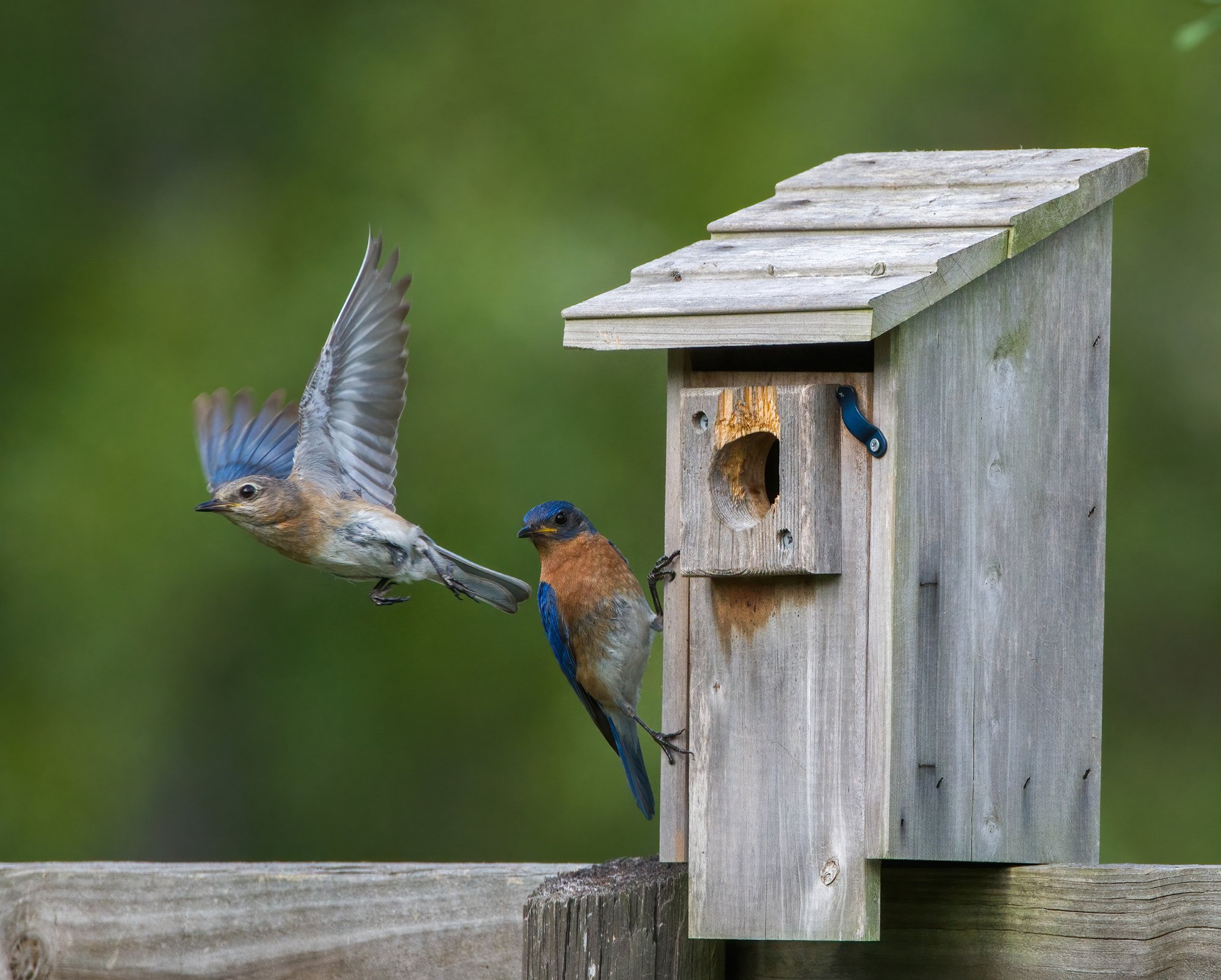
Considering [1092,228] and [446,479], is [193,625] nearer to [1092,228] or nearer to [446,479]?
[446,479]

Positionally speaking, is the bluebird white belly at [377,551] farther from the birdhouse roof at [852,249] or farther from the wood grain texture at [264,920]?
the birdhouse roof at [852,249]

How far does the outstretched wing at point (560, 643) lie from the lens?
4594 mm

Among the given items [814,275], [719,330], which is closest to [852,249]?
[814,275]

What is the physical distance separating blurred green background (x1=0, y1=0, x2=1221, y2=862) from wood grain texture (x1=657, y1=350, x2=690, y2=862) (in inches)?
189

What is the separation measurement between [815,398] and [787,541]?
0.25 metres

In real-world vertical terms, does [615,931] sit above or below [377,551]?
below

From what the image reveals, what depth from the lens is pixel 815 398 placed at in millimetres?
3287

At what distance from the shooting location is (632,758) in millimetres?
4734

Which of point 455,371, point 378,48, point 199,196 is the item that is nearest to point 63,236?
point 199,196

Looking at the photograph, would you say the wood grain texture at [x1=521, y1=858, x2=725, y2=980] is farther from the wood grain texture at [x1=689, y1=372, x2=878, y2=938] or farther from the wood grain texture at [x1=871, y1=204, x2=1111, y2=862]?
the wood grain texture at [x1=871, y1=204, x2=1111, y2=862]

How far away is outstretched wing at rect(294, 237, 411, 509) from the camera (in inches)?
195

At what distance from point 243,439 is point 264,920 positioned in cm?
234

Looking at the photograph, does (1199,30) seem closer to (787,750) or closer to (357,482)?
(787,750)

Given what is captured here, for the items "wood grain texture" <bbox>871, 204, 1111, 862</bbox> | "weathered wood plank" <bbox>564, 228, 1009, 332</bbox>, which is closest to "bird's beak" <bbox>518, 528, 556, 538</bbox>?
"weathered wood plank" <bbox>564, 228, 1009, 332</bbox>
